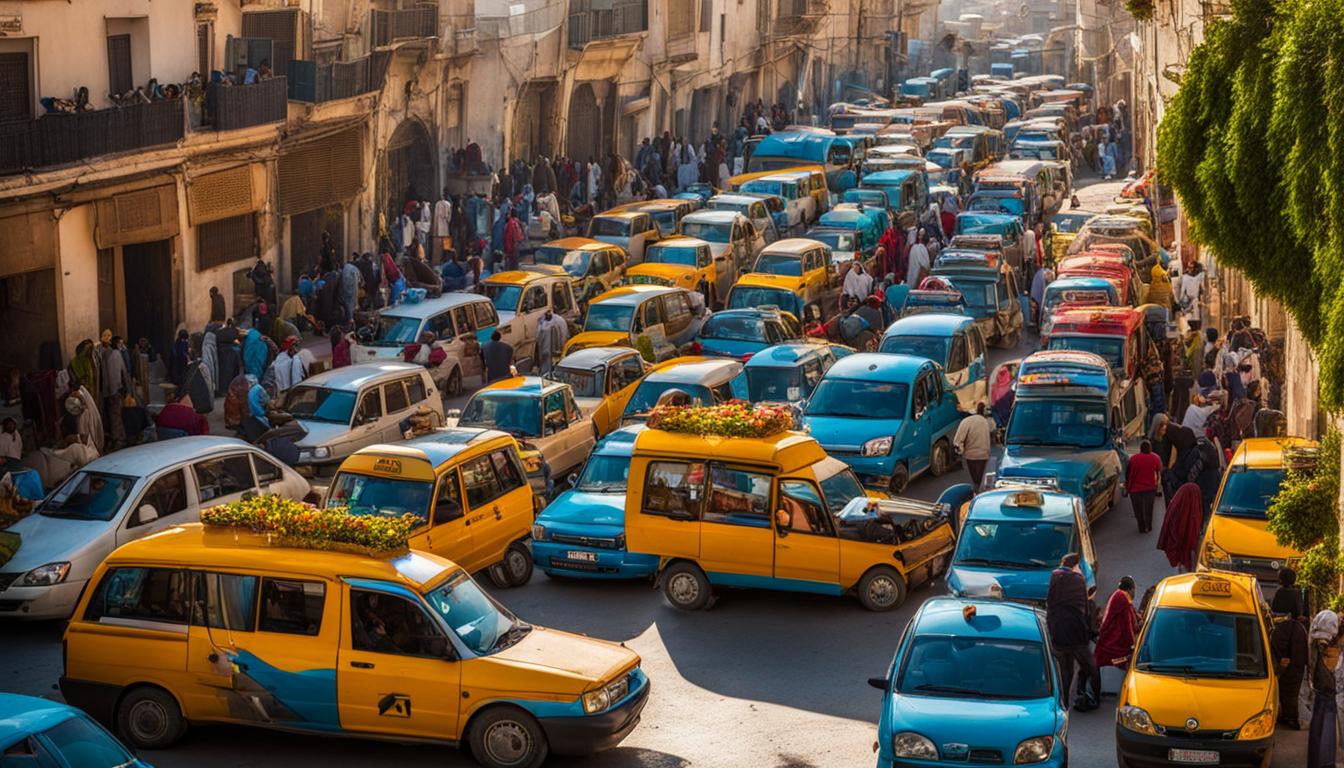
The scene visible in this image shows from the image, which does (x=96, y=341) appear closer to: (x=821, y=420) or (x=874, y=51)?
(x=821, y=420)

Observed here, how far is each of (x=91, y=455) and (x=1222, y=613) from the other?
13062 mm

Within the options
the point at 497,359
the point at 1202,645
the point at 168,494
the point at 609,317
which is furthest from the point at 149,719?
the point at 609,317

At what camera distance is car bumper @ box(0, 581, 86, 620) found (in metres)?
17.2

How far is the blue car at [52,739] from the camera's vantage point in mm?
11336

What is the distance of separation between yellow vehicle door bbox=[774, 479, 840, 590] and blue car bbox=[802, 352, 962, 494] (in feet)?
13.6

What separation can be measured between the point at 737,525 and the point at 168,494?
552 cm

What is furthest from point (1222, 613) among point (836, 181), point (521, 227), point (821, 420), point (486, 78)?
point (836, 181)

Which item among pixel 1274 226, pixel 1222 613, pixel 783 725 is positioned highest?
pixel 1274 226

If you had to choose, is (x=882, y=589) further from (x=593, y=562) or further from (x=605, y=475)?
(x=605, y=475)

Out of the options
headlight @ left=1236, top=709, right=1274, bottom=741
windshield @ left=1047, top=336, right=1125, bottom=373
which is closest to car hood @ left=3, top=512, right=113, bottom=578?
headlight @ left=1236, top=709, right=1274, bottom=741

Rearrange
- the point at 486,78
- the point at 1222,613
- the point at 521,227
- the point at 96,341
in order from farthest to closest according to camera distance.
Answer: the point at 486,78 < the point at 521,227 < the point at 96,341 < the point at 1222,613

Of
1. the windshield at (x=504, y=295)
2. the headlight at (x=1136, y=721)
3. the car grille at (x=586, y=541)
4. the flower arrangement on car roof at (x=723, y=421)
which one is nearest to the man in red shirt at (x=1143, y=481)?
the flower arrangement on car roof at (x=723, y=421)

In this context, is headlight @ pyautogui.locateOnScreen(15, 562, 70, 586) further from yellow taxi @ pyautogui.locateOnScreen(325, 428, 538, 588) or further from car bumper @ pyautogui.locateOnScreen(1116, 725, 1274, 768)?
car bumper @ pyautogui.locateOnScreen(1116, 725, 1274, 768)

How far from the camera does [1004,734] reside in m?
13.4
